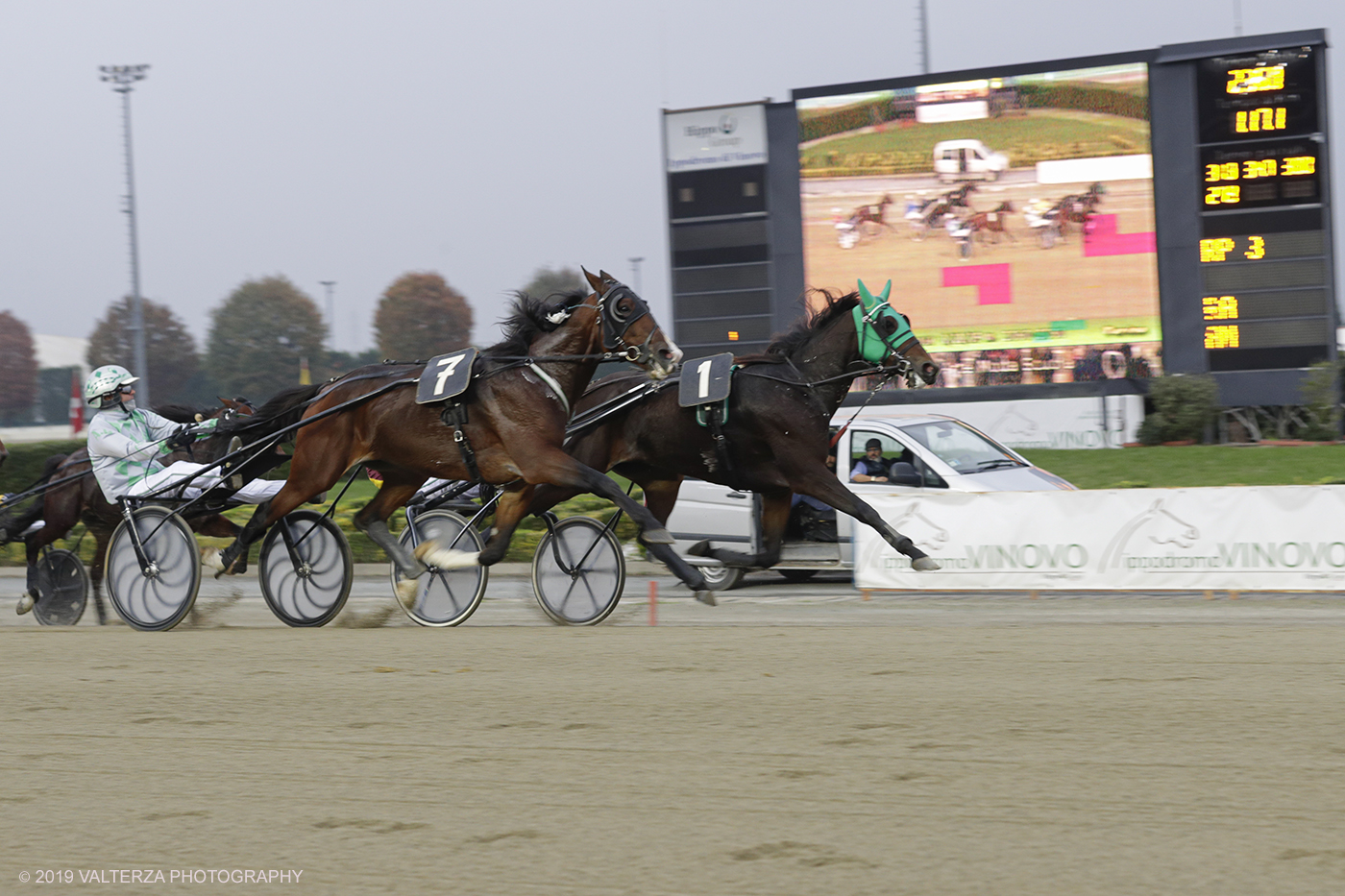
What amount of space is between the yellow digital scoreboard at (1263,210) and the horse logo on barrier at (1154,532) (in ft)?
43.3

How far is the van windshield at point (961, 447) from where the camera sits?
1166 centimetres

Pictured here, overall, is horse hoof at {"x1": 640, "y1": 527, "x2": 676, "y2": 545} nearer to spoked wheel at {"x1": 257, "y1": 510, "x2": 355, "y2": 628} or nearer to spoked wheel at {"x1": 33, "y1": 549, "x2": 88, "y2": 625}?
spoked wheel at {"x1": 257, "y1": 510, "x2": 355, "y2": 628}

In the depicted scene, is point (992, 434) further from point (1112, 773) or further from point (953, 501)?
point (1112, 773)

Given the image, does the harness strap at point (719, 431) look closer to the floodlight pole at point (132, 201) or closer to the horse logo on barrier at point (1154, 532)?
the horse logo on barrier at point (1154, 532)

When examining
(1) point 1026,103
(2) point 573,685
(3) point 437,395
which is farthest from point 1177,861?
(1) point 1026,103

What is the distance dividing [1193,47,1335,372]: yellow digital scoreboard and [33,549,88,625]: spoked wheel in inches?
705

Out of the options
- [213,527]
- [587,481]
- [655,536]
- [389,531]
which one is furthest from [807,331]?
[213,527]

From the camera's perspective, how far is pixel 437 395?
323 inches

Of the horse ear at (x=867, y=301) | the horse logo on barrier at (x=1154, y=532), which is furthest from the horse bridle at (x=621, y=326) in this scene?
the horse logo on barrier at (x=1154, y=532)

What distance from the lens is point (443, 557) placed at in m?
8.58

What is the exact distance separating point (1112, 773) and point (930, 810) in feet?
2.17

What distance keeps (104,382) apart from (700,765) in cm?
615

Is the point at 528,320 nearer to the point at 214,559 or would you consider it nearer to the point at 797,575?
the point at 214,559

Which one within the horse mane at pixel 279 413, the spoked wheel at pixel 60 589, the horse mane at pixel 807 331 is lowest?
the spoked wheel at pixel 60 589
